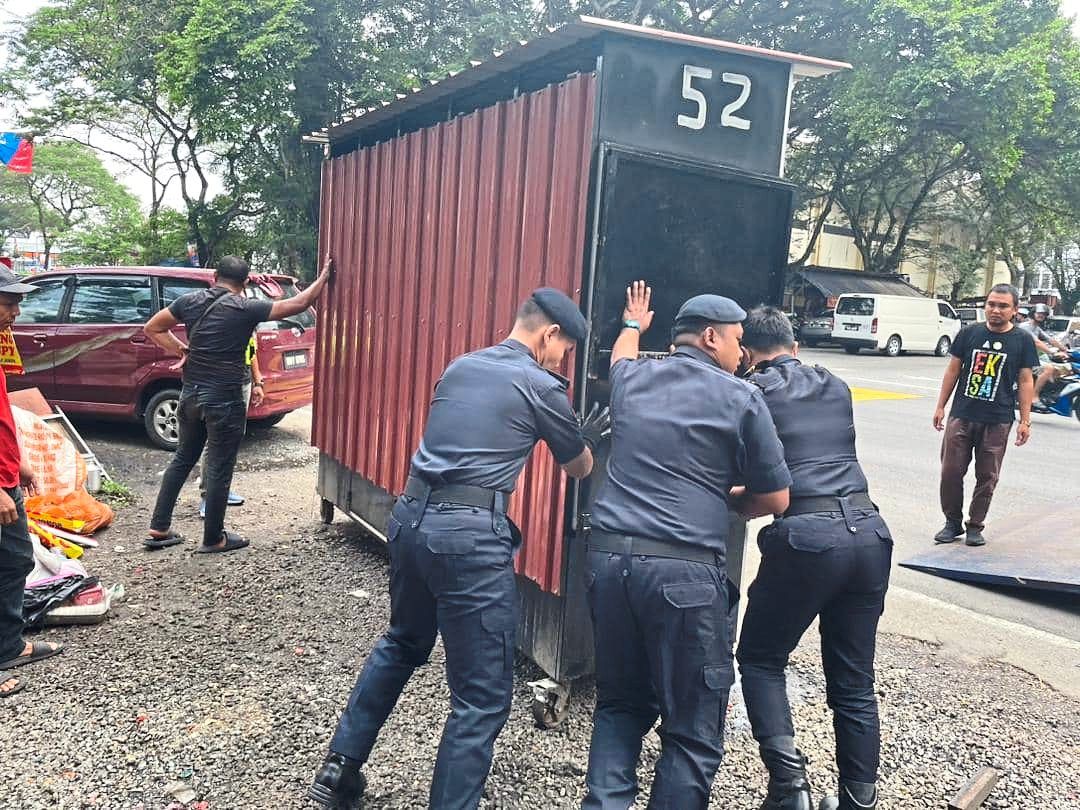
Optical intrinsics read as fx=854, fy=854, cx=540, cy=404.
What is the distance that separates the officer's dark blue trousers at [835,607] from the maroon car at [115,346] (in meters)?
6.36

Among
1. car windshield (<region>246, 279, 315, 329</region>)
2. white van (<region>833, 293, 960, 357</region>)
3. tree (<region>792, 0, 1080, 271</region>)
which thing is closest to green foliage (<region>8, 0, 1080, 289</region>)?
tree (<region>792, 0, 1080, 271</region>)

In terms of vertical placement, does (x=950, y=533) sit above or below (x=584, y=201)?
below

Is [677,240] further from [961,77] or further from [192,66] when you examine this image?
[961,77]

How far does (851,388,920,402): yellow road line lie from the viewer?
1454 cm

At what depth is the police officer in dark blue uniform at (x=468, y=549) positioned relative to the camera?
256 centimetres

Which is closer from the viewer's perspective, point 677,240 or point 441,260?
point 677,240

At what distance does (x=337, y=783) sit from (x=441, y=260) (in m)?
2.67

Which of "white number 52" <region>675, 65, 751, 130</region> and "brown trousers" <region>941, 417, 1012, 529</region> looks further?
"brown trousers" <region>941, 417, 1012, 529</region>

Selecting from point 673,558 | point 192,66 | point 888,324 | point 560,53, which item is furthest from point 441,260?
point 888,324

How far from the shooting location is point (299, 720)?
11.2ft

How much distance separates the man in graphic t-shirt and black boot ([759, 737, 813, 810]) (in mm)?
3733

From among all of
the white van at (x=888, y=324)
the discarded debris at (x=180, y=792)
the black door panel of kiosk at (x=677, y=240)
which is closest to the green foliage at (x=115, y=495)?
the discarded debris at (x=180, y=792)

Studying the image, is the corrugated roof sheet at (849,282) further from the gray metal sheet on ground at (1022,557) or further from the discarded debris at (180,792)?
the discarded debris at (180,792)

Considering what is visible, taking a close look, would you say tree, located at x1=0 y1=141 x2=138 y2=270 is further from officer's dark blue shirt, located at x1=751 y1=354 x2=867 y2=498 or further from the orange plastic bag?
officer's dark blue shirt, located at x1=751 y1=354 x2=867 y2=498
